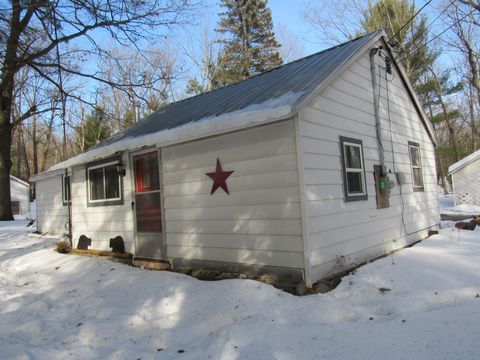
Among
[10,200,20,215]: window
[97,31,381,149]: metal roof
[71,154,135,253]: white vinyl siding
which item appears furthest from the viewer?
[10,200,20,215]: window

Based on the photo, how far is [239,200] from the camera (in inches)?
229

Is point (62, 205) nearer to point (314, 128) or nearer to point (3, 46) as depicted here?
point (3, 46)

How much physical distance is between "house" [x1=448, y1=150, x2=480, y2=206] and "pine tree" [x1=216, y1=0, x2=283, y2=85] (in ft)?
48.1

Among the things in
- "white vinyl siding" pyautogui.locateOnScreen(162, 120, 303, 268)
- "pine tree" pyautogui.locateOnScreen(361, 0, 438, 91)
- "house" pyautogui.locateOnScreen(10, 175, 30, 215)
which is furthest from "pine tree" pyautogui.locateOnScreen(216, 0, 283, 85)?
"white vinyl siding" pyautogui.locateOnScreen(162, 120, 303, 268)

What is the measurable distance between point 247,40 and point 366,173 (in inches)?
955

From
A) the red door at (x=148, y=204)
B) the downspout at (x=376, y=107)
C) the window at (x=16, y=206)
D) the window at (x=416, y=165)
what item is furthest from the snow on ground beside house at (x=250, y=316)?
the window at (x=16, y=206)

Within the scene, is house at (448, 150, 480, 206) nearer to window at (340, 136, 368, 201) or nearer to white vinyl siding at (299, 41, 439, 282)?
white vinyl siding at (299, 41, 439, 282)

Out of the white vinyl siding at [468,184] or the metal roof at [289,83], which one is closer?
the metal roof at [289,83]

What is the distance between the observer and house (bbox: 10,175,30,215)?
3177 centimetres

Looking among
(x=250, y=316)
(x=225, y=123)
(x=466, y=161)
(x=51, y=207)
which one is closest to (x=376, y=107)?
(x=225, y=123)

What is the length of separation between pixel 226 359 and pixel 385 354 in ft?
4.46

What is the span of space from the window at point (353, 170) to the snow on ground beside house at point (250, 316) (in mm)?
1193

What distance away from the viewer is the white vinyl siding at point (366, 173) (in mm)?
5340

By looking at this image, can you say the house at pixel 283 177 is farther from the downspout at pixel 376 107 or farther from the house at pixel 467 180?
the house at pixel 467 180
